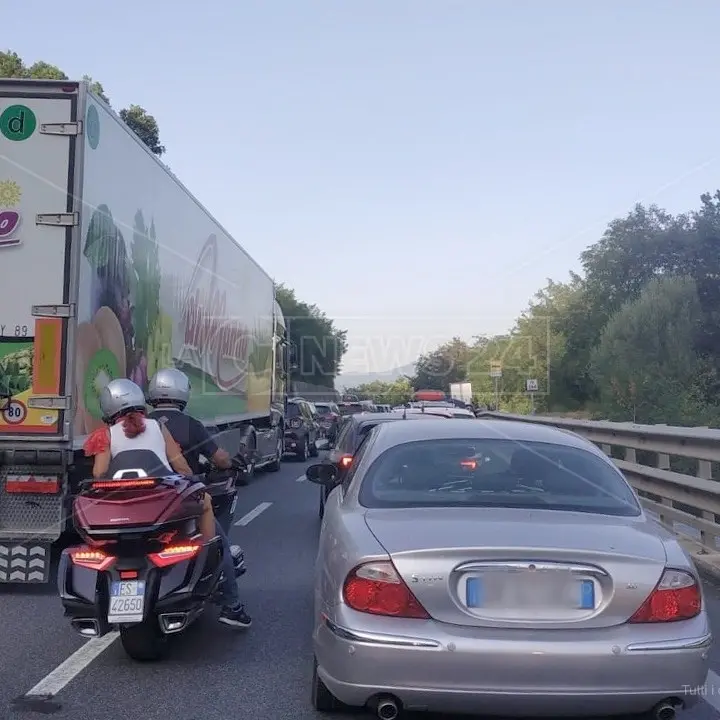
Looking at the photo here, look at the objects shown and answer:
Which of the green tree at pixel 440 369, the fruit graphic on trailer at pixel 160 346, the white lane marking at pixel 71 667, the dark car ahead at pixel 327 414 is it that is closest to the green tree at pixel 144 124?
the dark car ahead at pixel 327 414

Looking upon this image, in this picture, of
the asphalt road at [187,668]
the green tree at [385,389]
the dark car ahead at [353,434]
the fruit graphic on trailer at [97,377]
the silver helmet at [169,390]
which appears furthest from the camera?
the green tree at [385,389]

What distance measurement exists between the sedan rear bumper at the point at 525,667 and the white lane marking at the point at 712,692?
0.27m

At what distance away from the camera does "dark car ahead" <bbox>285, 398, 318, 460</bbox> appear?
80.5 ft

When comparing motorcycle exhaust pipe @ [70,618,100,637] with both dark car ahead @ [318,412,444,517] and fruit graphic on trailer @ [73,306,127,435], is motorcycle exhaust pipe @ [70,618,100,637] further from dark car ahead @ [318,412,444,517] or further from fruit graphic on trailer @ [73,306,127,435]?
dark car ahead @ [318,412,444,517]

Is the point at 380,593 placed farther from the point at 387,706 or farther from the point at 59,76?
the point at 59,76

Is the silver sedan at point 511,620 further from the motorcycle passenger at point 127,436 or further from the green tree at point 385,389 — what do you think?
the green tree at point 385,389

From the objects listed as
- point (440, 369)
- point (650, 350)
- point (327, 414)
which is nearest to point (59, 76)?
point (327, 414)

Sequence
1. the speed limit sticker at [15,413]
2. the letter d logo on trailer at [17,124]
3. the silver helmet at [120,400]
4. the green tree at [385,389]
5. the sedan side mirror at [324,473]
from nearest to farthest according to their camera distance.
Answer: the silver helmet at [120,400] < the sedan side mirror at [324,473] < the speed limit sticker at [15,413] < the letter d logo on trailer at [17,124] < the green tree at [385,389]

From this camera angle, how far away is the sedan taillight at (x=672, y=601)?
4.07m

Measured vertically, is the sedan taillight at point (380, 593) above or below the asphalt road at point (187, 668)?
above

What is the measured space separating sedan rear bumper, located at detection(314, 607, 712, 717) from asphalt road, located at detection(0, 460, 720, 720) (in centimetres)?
71

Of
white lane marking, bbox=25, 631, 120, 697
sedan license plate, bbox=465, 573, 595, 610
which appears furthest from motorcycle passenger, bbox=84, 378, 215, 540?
sedan license plate, bbox=465, 573, 595, 610

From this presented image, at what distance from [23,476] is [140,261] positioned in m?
2.81

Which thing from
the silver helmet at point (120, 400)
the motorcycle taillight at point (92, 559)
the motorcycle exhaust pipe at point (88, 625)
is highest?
the silver helmet at point (120, 400)
